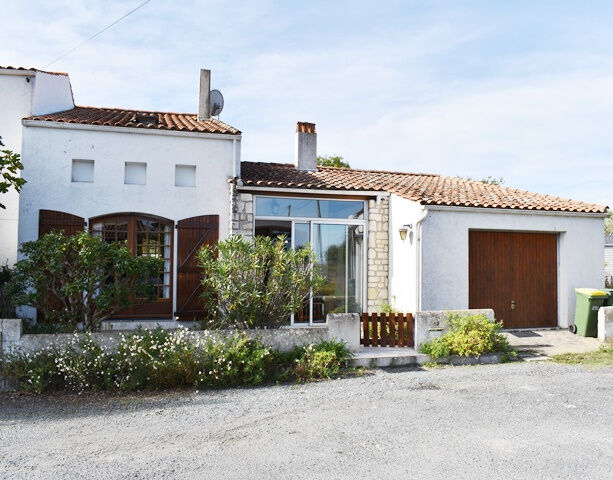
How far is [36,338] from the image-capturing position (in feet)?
21.8

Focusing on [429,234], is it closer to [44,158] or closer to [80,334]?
[80,334]

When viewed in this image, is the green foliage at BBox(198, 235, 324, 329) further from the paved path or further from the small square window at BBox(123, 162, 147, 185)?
the paved path

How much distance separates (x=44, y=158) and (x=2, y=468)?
22.6 ft

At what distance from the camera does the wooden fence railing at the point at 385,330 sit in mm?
8375

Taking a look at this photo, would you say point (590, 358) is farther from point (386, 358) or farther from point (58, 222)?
point (58, 222)

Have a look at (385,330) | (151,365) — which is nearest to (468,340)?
(385,330)

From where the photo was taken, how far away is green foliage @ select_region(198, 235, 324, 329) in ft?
25.1

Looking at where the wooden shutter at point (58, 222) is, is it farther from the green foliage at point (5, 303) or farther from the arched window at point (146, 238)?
the green foliage at point (5, 303)

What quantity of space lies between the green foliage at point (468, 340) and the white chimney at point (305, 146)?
5.61 metres

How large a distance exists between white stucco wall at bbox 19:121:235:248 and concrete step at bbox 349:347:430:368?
13.1 ft

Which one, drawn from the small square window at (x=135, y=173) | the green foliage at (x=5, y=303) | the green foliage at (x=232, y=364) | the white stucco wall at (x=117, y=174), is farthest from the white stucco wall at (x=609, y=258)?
the green foliage at (x=5, y=303)

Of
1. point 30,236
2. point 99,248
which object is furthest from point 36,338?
point 30,236

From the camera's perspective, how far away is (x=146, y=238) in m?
9.91

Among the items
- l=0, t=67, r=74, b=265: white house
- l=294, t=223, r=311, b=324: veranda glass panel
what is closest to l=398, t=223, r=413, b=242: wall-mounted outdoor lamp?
l=294, t=223, r=311, b=324: veranda glass panel
